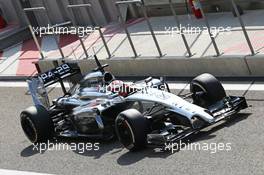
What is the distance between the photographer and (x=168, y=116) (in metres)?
10.0

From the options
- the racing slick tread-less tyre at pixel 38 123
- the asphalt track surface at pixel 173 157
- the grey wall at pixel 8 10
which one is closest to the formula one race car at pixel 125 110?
the racing slick tread-less tyre at pixel 38 123

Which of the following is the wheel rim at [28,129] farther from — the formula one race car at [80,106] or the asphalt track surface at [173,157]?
the asphalt track surface at [173,157]

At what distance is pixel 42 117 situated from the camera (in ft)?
36.8

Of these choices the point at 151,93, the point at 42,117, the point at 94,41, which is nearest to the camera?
the point at 151,93

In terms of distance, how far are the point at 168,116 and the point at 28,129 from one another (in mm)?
2901

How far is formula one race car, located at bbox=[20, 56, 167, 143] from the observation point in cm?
Answer: 1058

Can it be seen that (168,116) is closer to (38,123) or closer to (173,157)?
(173,157)

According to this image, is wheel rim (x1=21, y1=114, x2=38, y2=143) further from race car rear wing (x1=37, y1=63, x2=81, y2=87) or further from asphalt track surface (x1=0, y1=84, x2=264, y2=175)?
race car rear wing (x1=37, y1=63, x2=81, y2=87)

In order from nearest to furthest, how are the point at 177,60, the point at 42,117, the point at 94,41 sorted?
the point at 42,117 → the point at 177,60 → the point at 94,41

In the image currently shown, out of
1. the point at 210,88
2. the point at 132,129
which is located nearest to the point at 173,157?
the point at 132,129

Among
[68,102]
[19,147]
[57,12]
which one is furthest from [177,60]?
[57,12]

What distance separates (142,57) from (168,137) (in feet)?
16.0

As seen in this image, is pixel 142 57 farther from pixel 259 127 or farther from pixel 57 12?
pixel 57 12

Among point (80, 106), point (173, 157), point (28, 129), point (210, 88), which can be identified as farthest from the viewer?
point (28, 129)
